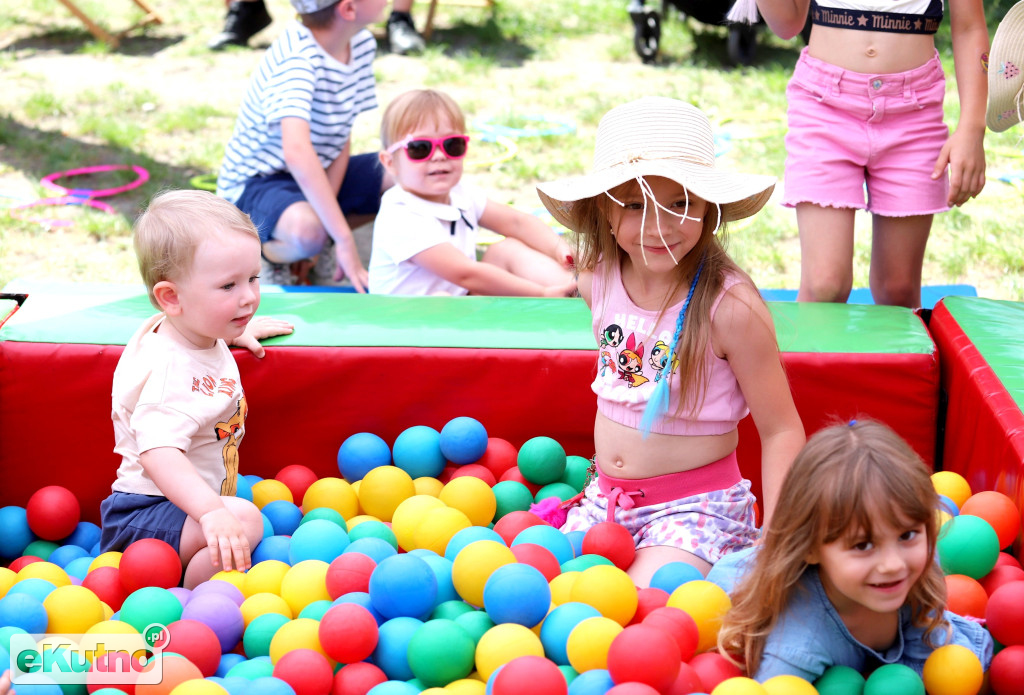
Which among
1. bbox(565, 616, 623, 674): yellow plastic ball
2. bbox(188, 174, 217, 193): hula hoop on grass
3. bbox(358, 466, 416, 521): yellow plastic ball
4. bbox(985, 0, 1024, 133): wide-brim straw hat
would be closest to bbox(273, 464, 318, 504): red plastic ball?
bbox(358, 466, 416, 521): yellow plastic ball

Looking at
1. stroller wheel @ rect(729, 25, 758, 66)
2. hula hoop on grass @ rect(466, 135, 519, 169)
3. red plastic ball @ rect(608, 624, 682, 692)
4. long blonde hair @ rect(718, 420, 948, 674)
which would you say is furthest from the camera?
stroller wheel @ rect(729, 25, 758, 66)

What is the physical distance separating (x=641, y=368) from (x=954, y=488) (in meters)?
0.68

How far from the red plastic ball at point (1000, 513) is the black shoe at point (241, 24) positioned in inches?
237

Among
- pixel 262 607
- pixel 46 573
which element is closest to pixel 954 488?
pixel 262 607

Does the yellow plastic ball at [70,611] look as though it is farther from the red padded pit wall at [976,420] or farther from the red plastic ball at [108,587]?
the red padded pit wall at [976,420]

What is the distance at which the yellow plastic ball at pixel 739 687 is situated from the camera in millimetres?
1435

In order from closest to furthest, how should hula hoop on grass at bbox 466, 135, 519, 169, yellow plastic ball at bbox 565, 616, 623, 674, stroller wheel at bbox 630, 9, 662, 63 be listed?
yellow plastic ball at bbox 565, 616, 623, 674 → hula hoop on grass at bbox 466, 135, 519, 169 → stroller wheel at bbox 630, 9, 662, 63

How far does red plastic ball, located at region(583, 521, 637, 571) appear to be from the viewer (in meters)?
1.96

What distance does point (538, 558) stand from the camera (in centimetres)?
192

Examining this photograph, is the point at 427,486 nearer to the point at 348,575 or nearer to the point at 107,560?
the point at 348,575

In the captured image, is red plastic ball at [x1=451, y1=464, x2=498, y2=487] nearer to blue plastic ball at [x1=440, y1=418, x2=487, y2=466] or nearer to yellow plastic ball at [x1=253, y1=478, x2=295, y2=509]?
blue plastic ball at [x1=440, y1=418, x2=487, y2=466]

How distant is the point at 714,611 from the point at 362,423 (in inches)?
42.2

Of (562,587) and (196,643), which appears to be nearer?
(196,643)

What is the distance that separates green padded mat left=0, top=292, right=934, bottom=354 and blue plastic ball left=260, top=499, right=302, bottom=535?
377 mm
